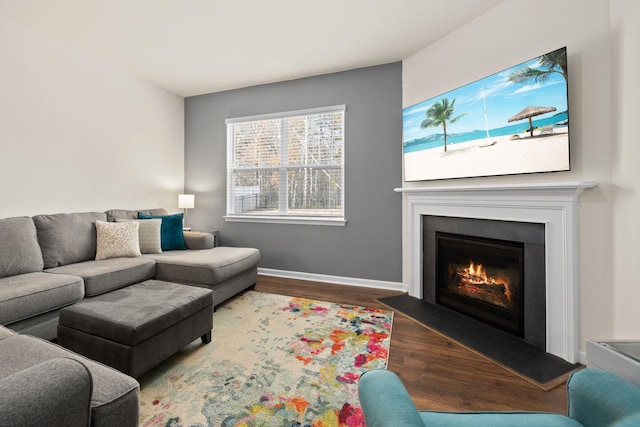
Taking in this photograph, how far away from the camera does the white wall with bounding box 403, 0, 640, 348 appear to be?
160cm

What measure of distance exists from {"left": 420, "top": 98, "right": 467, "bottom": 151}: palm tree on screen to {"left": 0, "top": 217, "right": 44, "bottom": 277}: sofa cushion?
367 centimetres

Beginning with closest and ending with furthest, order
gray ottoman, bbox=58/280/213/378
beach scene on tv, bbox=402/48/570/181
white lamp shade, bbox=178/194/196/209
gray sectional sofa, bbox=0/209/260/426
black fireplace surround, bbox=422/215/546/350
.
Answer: gray sectional sofa, bbox=0/209/260/426 → gray ottoman, bbox=58/280/213/378 → beach scene on tv, bbox=402/48/570/181 → black fireplace surround, bbox=422/215/546/350 → white lamp shade, bbox=178/194/196/209

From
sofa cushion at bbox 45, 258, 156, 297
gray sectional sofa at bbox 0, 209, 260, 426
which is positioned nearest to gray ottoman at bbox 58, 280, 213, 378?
gray sectional sofa at bbox 0, 209, 260, 426

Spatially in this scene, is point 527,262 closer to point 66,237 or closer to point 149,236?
point 149,236

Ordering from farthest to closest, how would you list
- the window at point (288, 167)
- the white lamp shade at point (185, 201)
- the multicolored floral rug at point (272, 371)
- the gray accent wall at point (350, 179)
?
1. the white lamp shade at point (185, 201)
2. the window at point (288, 167)
3. the gray accent wall at point (350, 179)
4. the multicolored floral rug at point (272, 371)

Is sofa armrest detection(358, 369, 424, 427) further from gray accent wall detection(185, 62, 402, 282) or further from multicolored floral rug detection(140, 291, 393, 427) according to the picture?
gray accent wall detection(185, 62, 402, 282)

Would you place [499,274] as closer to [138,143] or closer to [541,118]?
[541,118]

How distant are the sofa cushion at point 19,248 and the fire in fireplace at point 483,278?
3588 millimetres

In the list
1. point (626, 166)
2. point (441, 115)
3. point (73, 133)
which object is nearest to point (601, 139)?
point (626, 166)

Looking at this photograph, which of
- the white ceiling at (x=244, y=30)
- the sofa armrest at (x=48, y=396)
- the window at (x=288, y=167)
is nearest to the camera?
the sofa armrest at (x=48, y=396)

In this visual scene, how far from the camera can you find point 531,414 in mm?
918

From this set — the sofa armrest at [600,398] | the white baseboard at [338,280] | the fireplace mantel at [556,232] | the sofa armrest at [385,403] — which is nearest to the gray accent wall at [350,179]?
the white baseboard at [338,280]

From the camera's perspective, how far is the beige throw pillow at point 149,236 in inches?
123

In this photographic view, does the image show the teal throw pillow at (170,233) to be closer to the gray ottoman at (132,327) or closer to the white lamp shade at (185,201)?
the white lamp shade at (185,201)
